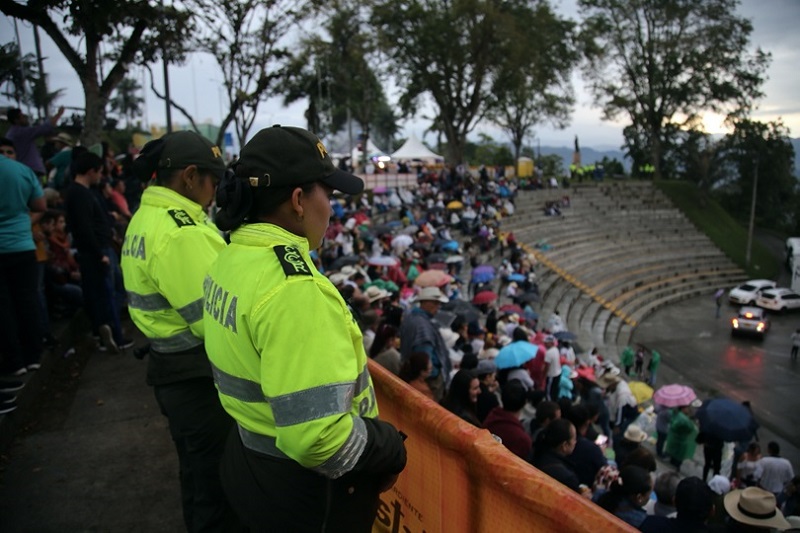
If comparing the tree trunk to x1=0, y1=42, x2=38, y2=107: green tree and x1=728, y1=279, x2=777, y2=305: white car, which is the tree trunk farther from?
x1=728, y1=279, x2=777, y2=305: white car

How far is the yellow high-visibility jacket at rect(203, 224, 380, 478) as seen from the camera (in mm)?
1419

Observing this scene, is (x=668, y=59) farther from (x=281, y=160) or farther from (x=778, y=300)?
(x=281, y=160)

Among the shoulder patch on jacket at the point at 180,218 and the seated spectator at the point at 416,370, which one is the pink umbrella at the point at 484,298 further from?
the shoulder patch on jacket at the point at 180,218

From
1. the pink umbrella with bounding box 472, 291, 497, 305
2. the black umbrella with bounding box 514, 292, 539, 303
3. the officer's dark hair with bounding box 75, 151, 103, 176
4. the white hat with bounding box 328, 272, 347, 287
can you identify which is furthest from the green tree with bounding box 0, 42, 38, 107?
the black umbrella with bounding box 514, 292, 539, 303

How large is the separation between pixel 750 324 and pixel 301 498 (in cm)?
2169

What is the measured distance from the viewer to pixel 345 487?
163 cm

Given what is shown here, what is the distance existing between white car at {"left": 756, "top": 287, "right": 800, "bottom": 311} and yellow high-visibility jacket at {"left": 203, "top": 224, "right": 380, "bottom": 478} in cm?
2614

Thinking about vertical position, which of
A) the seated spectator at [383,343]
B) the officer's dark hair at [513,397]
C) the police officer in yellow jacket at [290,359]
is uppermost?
the police officer in yellow jacket at [290,359]

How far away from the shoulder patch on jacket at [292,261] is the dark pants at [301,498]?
22.5 inches

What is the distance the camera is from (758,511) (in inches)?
137

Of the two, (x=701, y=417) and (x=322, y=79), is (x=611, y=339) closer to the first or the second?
(x=701, y=417)

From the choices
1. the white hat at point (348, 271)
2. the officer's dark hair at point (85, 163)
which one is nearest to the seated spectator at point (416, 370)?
the officer's dark hair at point (85, 163)

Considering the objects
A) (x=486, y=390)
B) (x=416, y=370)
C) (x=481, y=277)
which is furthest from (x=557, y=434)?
(x=481, y=277)

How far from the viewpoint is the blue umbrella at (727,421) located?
7.66 metres
